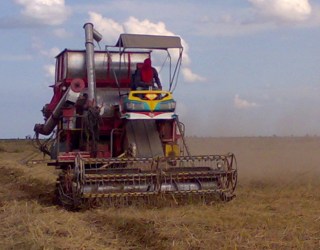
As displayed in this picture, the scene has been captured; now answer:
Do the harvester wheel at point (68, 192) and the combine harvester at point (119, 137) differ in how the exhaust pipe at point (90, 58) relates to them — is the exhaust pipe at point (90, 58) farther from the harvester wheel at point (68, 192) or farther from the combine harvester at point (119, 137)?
the harvester wheel at point (68, 192)

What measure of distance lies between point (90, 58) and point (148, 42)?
1.26m

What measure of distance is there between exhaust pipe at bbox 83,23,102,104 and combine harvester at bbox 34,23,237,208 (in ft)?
0.07

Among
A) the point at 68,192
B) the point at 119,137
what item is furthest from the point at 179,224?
the point at 119,137

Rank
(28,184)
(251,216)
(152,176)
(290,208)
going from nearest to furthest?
(251,216) < (290,208) < (152,176) < (28,184)

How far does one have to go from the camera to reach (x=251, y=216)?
10.3 metres

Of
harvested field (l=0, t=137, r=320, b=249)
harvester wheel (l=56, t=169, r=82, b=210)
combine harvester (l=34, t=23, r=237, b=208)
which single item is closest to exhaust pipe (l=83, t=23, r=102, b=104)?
combine harvester (l=34, t=23, r=237, b=208)

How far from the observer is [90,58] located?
14219mm

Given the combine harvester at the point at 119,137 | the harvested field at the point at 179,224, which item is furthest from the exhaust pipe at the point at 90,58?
the harvested field at the point at 179,224

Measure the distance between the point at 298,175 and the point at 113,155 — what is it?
238 inches

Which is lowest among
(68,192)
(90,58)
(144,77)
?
(68,192)

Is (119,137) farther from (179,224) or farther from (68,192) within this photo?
(179,224)

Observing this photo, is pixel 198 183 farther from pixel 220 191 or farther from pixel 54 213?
pixel 54 213

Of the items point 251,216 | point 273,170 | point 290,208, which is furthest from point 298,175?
point 251,216

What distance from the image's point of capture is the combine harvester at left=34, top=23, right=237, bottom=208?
40.2ft
